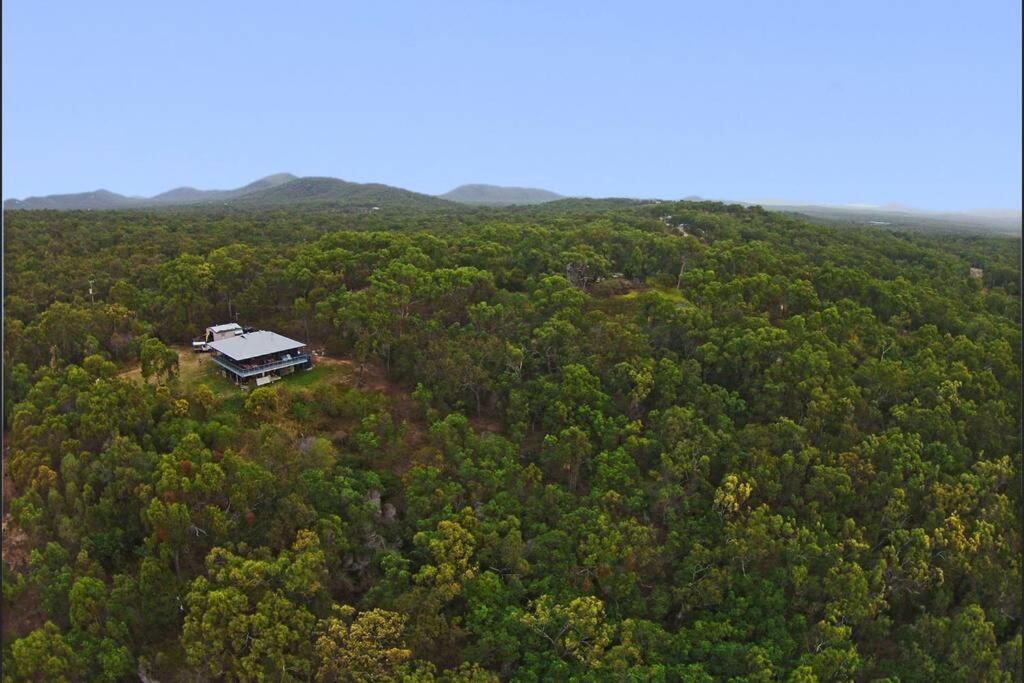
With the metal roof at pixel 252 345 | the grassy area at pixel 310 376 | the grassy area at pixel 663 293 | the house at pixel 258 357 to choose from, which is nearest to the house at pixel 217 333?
the house at pixel 258 357

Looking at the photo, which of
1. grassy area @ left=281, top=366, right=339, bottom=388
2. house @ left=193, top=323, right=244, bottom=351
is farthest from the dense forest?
house @ left=193, top=323, right=244, bottom=351

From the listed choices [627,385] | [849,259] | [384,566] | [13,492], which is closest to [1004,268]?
[849,259]

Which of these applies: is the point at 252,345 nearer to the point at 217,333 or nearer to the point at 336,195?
the point at 217,333

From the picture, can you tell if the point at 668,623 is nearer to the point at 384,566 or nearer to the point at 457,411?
the point at 384,566

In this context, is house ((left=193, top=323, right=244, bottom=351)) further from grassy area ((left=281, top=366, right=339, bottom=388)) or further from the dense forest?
grassy area ((left=281, top=366, right=339, bottom=388))

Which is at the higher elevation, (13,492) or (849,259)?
(849,259)
